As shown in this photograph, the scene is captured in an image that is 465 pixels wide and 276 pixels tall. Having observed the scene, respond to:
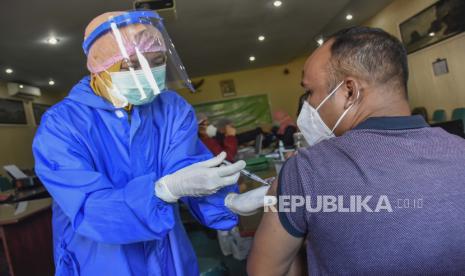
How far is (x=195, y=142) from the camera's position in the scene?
43.3 inches

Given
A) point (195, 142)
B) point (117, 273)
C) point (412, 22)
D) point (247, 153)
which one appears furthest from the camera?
point (412, 22)

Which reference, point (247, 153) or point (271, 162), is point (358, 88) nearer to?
point (271, 162)

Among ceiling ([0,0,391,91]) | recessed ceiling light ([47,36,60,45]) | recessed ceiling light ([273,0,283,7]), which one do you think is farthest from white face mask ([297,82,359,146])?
recessed ceiling light ([47,36,60,45])

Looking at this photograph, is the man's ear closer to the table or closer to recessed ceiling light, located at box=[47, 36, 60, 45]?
the table

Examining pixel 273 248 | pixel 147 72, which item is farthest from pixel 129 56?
pixel 273 248

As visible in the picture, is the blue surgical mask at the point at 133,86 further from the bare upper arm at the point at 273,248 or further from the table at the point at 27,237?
the table at the point at 27,237

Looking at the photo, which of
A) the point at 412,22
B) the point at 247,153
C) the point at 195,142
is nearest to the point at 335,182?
the point at 195,142

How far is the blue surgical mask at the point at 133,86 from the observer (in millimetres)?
966

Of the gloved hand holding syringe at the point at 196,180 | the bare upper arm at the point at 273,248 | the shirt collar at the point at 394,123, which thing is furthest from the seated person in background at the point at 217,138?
the shirt collar at the point at 394,123

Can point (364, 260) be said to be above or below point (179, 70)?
below

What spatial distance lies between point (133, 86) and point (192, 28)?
4.01 metres

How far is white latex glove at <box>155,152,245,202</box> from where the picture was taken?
83 centimetres

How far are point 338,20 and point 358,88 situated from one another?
215 inches

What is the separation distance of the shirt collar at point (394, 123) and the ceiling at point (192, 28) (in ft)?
11.2
